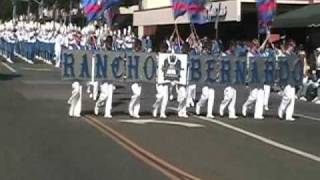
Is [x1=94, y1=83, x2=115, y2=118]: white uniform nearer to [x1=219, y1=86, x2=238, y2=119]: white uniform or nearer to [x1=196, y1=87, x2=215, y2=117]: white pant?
[x1=196, y1=87, x2=215, y2=117]: white pant

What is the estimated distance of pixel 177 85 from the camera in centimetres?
2016

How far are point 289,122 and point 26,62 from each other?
29.6 meters

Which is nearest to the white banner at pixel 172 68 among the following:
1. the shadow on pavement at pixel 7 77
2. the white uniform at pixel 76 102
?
the white uniform at pixel 76 102

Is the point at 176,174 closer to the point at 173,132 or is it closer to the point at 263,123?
the point at 173,132

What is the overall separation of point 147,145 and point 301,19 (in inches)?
1017

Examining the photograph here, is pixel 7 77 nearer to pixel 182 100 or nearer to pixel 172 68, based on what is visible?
pixel 172 68

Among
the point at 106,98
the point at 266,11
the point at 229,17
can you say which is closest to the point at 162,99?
the point at 106,98

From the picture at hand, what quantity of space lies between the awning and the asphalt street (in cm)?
1507

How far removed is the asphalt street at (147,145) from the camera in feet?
37.7

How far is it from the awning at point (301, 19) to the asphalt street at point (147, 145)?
49.4 feet

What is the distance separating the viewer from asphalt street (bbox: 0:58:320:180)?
37.7 feet

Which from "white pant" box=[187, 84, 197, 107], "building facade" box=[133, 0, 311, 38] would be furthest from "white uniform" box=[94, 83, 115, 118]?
"building facade" box=[133, 0, 311, 38]

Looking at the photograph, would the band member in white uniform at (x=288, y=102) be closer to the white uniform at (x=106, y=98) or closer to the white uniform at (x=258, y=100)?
the white uniform at (x=258, y=100)

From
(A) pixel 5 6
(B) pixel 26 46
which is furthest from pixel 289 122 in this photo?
(A) pixel 5 6
